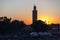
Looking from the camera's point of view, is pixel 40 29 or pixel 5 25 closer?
pixel 40 29

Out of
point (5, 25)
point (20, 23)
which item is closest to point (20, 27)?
point (20, 23)

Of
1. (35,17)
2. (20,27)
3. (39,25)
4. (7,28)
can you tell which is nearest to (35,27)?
(39,25)

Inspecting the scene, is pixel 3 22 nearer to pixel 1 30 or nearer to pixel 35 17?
pixel 1 30

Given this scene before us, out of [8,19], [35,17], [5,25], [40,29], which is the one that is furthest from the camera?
[35,17]

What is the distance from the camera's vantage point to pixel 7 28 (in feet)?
214

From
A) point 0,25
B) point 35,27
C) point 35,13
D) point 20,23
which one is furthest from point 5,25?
point 35,13

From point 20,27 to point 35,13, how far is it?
489 inches

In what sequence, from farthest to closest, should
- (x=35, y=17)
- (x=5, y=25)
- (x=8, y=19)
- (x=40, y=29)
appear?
(x=35, y=17), (x=8, y=19), (x=5, y=25), (x=40, y=29)

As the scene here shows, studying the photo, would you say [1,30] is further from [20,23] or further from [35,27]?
[20,23]

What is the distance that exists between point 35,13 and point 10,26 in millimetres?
19457

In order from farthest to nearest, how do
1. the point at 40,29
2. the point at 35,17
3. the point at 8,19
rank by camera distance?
the point at 35,17, the point at 8,19, the point at 40,29

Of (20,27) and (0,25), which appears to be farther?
(20,27)

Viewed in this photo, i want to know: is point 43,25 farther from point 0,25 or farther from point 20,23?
point 20,23

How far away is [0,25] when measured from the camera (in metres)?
65.4
